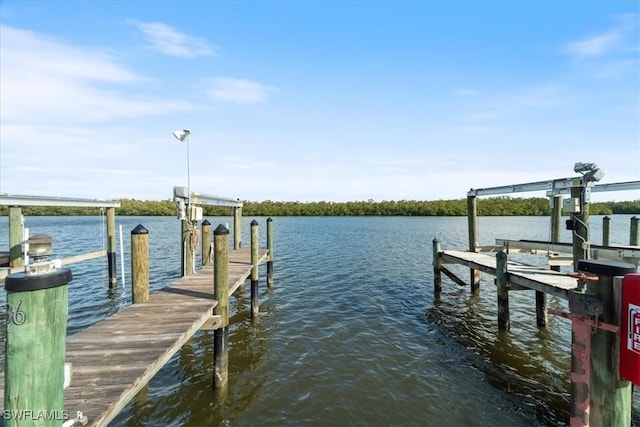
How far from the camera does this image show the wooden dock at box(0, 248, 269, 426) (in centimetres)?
342

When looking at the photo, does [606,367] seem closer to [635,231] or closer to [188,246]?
[188,246]

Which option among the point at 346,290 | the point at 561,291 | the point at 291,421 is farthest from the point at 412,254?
the point at 291,421

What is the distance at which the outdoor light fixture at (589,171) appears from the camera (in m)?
6.56

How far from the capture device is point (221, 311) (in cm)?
624

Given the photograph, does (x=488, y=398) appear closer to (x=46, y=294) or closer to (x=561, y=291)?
(x=561, y=291)

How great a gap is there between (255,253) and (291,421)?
19.8ft

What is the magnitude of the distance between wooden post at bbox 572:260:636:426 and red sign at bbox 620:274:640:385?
10 cm

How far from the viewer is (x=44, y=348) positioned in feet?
7.55

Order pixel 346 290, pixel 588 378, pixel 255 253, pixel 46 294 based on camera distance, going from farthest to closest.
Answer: pixel 346 290 → pixel 255 253 → pixel 588 378 → pixel 46 294

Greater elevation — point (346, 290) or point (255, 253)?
point (255, 253)

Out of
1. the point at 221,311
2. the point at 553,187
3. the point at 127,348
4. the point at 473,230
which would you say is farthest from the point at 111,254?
the point at 553,187

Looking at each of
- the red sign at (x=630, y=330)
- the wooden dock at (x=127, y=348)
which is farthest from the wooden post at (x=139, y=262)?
the red sign at (x=630, y=330)

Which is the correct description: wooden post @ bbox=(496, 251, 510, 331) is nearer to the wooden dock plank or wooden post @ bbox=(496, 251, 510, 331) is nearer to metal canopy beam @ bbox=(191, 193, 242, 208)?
the wooden dock plank

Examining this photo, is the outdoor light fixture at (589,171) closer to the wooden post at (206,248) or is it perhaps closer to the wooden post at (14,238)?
the wooden post at (206,248)
